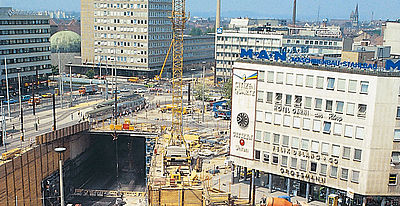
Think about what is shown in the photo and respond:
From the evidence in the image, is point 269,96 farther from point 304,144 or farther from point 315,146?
point 315,146

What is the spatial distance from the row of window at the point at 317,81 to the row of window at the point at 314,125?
158 inches

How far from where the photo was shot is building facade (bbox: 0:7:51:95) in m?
116

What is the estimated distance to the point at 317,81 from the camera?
53.2 m

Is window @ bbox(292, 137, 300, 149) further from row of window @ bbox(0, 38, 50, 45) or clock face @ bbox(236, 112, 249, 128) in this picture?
A: row of window @ bbox(0, 38, 50, 45)

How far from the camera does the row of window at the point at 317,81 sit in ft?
166

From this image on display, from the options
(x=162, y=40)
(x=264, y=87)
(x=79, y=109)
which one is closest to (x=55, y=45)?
(x=162, y=40)

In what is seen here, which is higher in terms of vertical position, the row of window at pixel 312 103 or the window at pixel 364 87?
the window at pixel 364 87

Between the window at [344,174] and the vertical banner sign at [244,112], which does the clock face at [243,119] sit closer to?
the vertical banner sign at [244,112]

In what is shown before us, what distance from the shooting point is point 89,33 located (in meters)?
164

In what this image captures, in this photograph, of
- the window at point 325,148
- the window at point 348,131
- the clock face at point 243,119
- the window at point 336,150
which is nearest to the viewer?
the window at point 348,131

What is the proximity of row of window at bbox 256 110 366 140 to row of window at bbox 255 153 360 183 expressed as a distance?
156 inches

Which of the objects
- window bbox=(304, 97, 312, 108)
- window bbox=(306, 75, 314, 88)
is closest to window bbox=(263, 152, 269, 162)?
window bbox=(304, 97, 312, 108)

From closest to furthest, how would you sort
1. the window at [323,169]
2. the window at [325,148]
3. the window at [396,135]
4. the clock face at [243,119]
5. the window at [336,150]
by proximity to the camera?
the window at [396,135] → the window at [336,150] → the window at [325,148] → the window at [323,169] → the clock face at [243,119]

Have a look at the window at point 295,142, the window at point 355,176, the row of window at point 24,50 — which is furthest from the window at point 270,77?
the row of window at point 24,50
